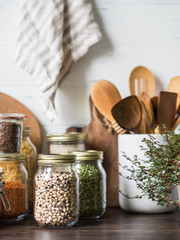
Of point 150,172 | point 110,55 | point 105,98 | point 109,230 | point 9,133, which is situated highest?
point 110,55

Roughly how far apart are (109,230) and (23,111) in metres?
0.54

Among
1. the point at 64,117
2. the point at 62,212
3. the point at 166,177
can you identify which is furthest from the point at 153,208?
the point at 64,117

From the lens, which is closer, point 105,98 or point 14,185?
point 14,185

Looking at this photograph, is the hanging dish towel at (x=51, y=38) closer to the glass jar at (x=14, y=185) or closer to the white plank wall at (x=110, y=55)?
the white plank wall at (x=110, y=55)

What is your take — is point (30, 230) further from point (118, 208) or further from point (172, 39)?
point (172, 39)

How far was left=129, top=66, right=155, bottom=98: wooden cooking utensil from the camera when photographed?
3.78ft

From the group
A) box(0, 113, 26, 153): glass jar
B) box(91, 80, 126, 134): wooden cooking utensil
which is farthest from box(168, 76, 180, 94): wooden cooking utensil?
box(0, 113, 26, 153): glass jar

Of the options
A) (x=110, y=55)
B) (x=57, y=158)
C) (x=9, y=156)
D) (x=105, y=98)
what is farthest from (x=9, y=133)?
(x=110, y=55)

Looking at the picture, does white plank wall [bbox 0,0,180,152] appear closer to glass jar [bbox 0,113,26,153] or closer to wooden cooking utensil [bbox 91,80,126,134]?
wooden cooking utensil [bbox 91,80,126,134]

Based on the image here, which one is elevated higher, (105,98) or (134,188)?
(105,98)

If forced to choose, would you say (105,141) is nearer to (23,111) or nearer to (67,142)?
(67,142)

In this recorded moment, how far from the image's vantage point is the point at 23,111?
3.80 ft

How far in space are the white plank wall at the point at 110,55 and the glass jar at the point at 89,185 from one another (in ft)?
0.85

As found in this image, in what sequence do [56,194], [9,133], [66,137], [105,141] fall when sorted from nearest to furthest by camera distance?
1. [56,194]
2. [9,133]
3. [66,137]
4. [105,141]
